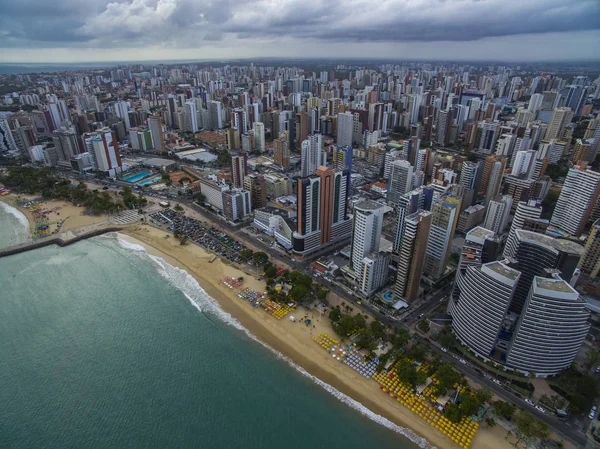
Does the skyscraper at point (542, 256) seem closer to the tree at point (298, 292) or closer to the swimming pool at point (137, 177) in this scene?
the tree at point (298, 292)

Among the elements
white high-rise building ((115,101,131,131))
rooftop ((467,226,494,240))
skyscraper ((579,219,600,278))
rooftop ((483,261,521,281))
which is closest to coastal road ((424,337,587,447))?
rooftop ((483,261,521,281))

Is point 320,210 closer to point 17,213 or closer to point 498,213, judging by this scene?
point 498,213

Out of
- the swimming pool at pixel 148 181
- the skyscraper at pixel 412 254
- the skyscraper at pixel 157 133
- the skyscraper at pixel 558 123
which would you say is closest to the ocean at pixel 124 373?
the skyscraper at pixel 412 254

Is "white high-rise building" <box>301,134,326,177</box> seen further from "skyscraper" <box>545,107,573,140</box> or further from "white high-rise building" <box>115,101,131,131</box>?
"white high-rise building" <box>115,101,131,131</box>

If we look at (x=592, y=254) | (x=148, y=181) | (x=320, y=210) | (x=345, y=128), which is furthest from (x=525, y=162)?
(x=148, y=181)

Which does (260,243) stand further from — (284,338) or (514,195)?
(514,195)
